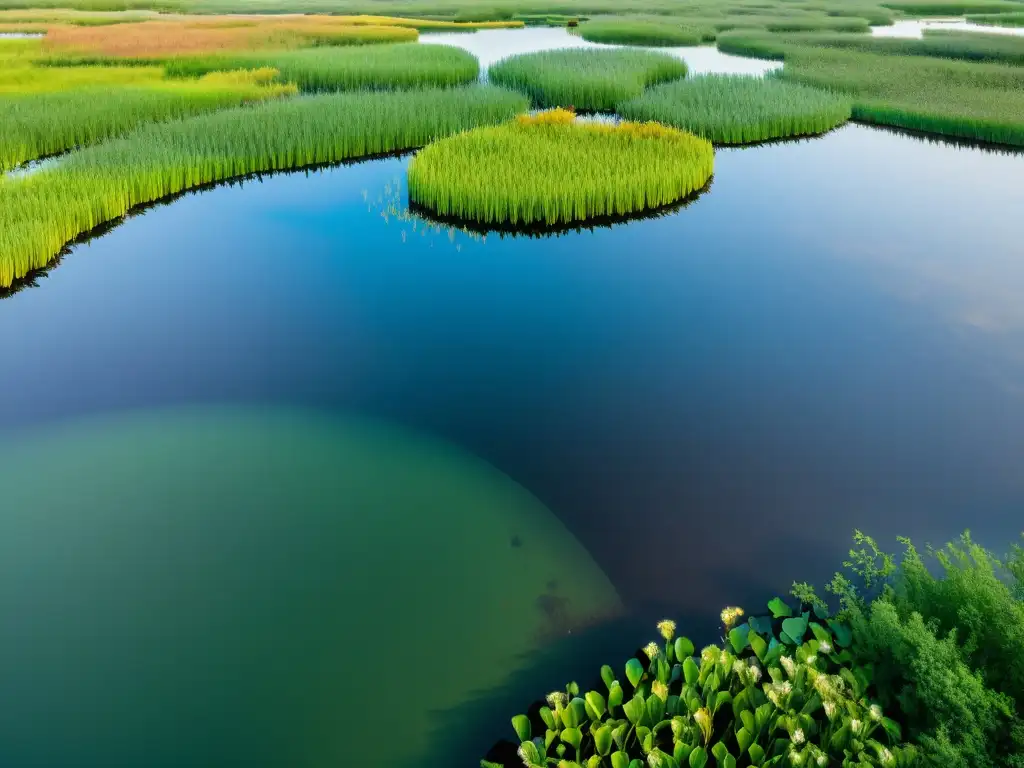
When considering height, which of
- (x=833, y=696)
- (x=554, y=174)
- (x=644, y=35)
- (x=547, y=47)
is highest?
(x=644, y=35)

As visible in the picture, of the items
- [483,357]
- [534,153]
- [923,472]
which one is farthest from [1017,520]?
[534,153]

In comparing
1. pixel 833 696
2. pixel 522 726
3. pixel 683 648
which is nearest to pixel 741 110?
pixel 683 648

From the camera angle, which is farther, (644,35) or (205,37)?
(644,35)

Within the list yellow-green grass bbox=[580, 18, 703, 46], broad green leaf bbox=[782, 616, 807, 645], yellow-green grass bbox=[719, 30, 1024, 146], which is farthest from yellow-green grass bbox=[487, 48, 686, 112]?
broad green leaf bbox=[782, 616, 807, 645]

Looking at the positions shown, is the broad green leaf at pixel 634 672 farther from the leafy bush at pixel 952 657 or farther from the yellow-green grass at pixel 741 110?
the yellow-green grass at pixel 741 110

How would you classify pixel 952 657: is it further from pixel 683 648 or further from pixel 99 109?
pixel 99 109

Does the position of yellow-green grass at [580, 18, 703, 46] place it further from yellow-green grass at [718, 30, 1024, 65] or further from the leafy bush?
the leafy bush

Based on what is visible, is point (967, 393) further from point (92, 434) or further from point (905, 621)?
point (92, 434)

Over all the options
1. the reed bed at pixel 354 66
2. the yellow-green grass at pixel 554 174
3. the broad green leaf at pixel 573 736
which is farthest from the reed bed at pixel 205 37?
the broad green leaf at pixel 573 736
